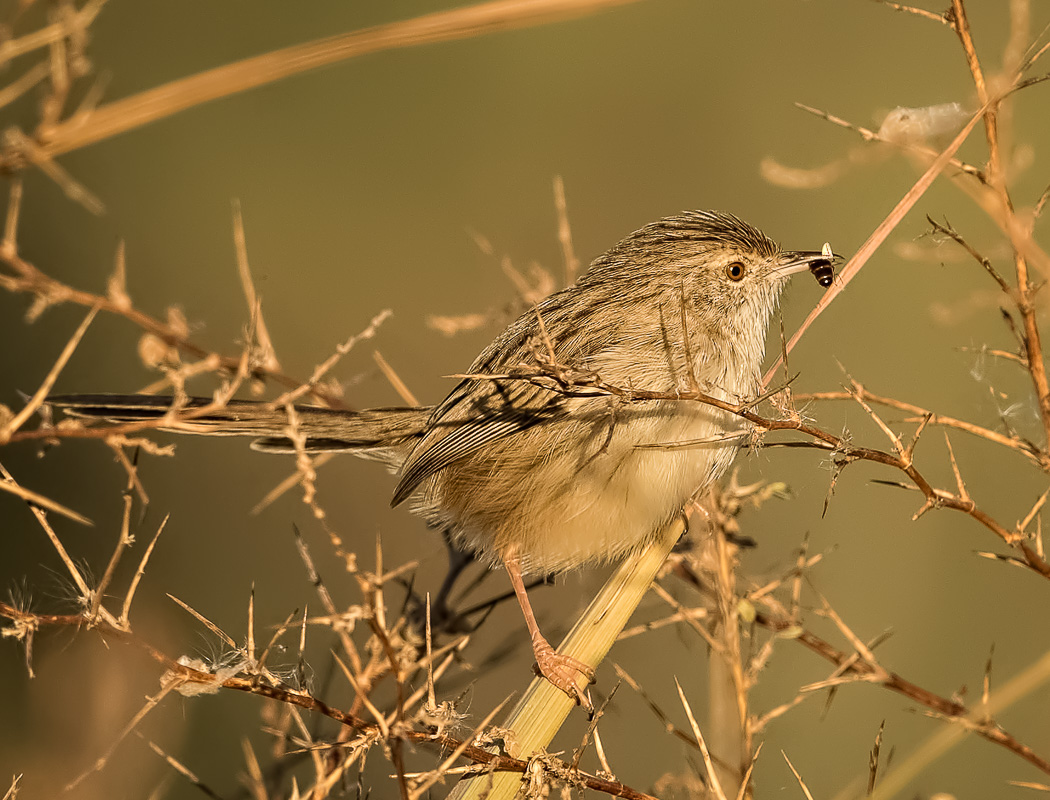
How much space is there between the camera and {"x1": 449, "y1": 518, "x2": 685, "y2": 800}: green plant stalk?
2072mm

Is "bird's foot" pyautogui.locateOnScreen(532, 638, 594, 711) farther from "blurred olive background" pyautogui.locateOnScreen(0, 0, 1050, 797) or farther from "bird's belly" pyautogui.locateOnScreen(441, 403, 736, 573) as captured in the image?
"blurred olive background" pyautogui.locateOnScreen(0, 0, 1050, 797)

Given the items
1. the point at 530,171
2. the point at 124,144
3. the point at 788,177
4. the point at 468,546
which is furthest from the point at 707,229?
the point at 124,144

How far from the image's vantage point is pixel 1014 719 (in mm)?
3816

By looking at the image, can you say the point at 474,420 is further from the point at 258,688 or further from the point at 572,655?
the point at 258,688

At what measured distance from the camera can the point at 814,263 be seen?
132 inches

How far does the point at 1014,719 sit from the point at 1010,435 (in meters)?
2.46

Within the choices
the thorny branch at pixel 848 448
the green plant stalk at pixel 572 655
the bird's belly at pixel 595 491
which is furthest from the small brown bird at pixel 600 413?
the thorny branch at pixel 848 448

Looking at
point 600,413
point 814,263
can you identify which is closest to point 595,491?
point 600,413

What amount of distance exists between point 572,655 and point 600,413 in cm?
99

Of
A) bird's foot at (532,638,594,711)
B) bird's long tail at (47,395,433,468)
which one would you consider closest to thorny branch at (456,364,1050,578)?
bird's foot at (532,638,594,711)

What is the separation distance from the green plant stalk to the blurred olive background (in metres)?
0.78

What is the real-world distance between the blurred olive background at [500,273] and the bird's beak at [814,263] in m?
0.39

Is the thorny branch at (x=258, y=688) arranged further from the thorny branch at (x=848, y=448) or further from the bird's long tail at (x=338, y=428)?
the bird's long tail at (x=338, y=428)

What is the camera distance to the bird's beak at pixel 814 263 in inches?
128
